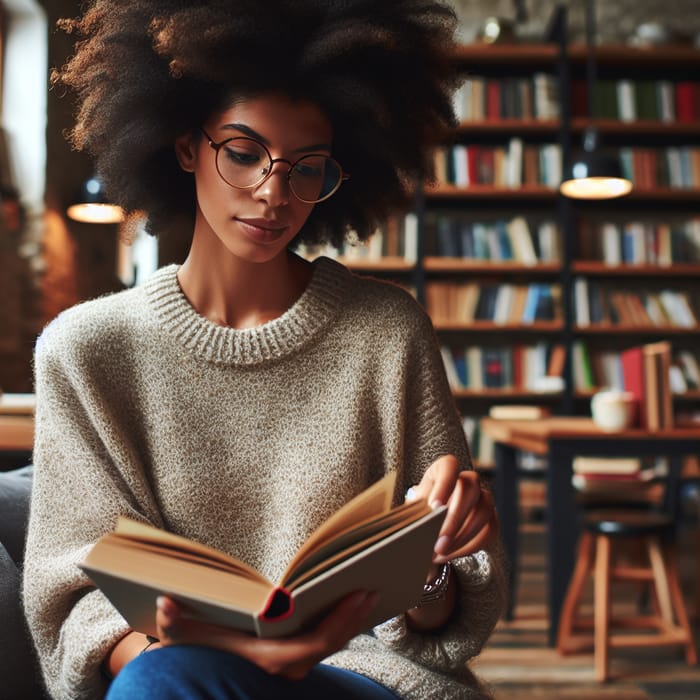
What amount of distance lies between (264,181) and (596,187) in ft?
10.9

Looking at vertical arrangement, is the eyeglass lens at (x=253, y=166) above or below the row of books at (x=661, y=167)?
below

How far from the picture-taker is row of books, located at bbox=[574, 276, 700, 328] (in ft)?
16.3

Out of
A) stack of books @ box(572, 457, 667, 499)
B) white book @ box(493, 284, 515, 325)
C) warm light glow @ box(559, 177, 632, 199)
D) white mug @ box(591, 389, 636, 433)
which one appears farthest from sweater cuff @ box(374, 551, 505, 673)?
white book @ box(493, 284, 515, 325)

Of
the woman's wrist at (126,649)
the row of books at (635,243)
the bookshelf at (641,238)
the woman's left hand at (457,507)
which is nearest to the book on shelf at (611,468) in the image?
the bookshelf at (641,238)

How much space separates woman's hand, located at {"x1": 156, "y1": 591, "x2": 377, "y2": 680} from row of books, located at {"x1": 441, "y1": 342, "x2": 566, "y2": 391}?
169 inches

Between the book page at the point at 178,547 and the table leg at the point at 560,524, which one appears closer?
the book page at the point at 178,547

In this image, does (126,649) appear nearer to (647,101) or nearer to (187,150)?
→ (187,150)

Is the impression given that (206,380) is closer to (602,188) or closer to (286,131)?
(286,131)

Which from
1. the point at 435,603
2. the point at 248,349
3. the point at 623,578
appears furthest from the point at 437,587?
the point at 623,578

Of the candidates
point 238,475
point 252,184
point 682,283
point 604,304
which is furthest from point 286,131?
point 682,283

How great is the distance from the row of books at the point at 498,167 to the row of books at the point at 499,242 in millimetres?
247

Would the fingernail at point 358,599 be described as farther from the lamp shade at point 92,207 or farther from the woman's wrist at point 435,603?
the lamp shade at point 92,207

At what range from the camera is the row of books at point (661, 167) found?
504cm

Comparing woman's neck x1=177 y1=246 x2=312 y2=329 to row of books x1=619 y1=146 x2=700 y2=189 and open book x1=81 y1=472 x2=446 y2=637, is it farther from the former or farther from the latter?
row of books x1=619 y1=146 x2=700 y2=189
